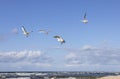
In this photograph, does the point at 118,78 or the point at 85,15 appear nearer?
the point at 85,15

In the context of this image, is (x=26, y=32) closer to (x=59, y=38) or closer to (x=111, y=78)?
(x=59, y=38)

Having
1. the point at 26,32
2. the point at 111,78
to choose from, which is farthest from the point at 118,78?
the point at 26,32

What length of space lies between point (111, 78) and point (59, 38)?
29545 mm

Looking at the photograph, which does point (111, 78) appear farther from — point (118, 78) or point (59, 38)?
point (59, 38)

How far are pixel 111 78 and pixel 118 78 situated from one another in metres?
1.40

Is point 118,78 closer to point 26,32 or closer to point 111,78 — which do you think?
point 111,78

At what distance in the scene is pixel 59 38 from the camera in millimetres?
34438

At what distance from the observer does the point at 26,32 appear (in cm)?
3581

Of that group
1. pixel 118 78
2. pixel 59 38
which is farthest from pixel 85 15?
pixel 118 78

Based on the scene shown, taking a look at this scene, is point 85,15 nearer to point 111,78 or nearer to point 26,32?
point 26,32

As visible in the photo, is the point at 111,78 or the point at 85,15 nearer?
the point at 85,15

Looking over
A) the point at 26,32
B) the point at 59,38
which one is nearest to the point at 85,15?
the point at 59,38

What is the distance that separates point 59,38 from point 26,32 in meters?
3.21

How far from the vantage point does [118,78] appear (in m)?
61.2
